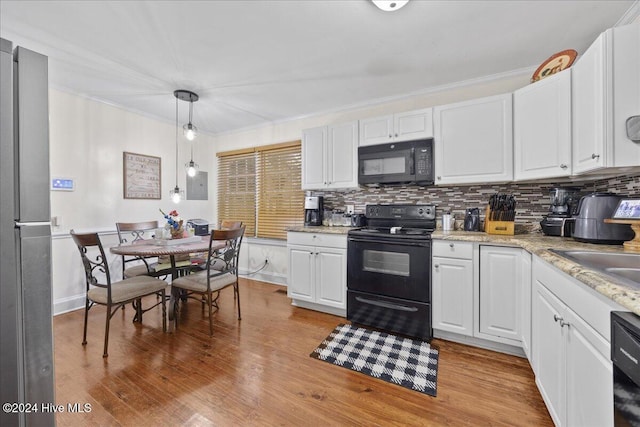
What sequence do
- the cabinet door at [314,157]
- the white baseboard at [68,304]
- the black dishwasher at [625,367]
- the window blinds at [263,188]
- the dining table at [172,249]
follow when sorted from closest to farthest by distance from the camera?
the black dishwasher at [625,367] < the dining table at [172,249] < the white baseboard at [68,304] < the cabinet door at [314,157] < the window blinds at [263,188]

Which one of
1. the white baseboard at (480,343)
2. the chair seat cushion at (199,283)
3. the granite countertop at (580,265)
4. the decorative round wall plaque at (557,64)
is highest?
the decorative round wall plaque at (557,64)

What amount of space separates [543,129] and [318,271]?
2.26 meters

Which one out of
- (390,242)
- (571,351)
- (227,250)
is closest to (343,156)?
(390,242)

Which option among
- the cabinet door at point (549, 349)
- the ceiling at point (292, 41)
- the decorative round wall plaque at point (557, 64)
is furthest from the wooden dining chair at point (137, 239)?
the decorative round wall plaque at point (557, 64)

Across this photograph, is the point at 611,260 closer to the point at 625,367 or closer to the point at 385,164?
the point at 625,367

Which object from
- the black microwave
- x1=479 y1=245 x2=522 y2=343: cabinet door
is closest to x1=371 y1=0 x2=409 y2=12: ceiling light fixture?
the black microwave

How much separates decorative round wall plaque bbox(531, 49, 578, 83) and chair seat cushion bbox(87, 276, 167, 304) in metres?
3.58

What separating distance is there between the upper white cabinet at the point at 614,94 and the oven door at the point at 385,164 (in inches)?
49.3

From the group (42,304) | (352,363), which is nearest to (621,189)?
(352,363)

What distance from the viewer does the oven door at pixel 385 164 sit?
256 cm

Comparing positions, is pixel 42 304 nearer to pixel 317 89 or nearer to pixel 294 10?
pixel 294 10

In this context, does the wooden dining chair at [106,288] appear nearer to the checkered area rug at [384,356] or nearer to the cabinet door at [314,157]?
the checkered area rug at [384,356]

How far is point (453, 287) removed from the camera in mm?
2117

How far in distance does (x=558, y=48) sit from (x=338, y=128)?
6.40ft
